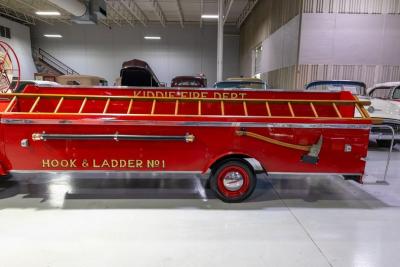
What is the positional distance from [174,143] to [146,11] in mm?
20207

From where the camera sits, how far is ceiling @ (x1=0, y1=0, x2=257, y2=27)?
727 inches

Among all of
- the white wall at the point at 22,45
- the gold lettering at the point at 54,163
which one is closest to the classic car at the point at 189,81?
the gold lettering at the point at 54,163

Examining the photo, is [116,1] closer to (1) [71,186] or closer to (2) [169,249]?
(1) [71,186]

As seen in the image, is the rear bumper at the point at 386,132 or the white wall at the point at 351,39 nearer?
the rear bumper at the point at 386,132

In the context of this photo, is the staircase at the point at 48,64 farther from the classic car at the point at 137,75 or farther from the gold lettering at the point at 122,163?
the gold lettering at the point at 122,163

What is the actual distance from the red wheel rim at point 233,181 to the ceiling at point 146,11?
47.7 ft

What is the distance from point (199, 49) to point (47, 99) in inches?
878

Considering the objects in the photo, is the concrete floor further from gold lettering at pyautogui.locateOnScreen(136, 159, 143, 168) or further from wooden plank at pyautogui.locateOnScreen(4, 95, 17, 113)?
wooden plank at pyautogui.locateOnScreen(4, 95, 17, 113)

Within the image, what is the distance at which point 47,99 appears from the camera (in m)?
4.16

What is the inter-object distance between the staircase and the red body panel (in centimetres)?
2350

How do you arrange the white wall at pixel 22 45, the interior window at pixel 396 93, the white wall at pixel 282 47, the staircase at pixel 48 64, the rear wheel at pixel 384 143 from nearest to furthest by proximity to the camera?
the interior window at pixel 396 93 < the rear wheel at pixel 384 143 < the white wall at pixel 282 47 < the white wall at pixel 22 45 < the staircase at pixel 48 64

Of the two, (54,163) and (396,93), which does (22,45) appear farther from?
(396,93)

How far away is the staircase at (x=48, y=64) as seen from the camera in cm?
2405

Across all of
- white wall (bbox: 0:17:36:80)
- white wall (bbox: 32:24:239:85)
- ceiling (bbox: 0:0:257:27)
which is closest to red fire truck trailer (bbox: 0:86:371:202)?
ceiling (bbox: 0:0:257:27)
